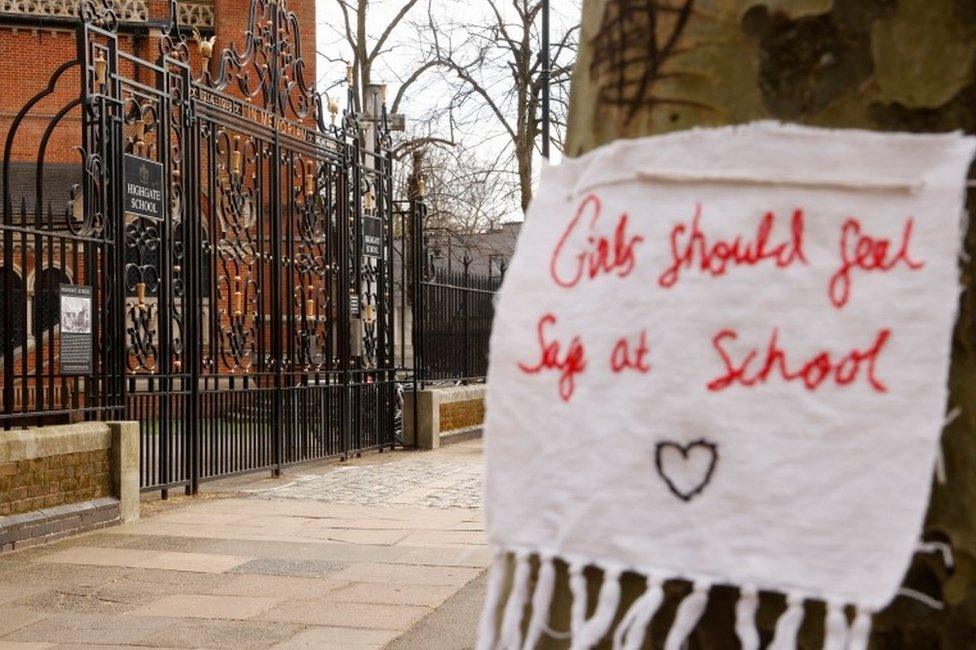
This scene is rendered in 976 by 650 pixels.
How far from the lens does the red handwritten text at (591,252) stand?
1.57m

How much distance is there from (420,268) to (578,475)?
16.3 m

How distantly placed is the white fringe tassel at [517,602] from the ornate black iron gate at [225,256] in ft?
24.0

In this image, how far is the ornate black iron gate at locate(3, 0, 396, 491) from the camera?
34.0ft

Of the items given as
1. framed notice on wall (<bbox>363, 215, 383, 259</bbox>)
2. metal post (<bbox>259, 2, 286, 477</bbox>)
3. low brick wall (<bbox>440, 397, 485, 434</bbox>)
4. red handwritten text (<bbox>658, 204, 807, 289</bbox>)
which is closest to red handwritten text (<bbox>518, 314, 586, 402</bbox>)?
red handwritten text (<bbox>658, 204, 807, 289</bbox>)

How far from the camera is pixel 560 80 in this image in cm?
3005

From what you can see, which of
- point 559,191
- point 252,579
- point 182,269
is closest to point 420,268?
point 182,269

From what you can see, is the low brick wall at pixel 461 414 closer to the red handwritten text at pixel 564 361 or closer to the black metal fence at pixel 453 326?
the black metal fence at pixel 453 326

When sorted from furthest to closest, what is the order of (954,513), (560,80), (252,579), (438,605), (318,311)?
1. (560,80)
2. (318,311)
3. (252,579)
4. (438,605)
5. (954,513)

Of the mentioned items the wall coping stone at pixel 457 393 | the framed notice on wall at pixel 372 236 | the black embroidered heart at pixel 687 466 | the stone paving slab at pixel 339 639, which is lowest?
the stone paving slab at pixel 339 639

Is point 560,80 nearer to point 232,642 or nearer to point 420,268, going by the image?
point 420,268

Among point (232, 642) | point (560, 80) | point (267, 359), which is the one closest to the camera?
point (232, 642)

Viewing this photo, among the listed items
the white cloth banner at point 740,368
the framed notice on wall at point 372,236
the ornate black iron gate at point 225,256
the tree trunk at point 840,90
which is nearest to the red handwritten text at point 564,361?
the white cloth banner at point 740,368

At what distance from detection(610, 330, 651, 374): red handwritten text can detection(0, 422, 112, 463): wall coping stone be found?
762cm

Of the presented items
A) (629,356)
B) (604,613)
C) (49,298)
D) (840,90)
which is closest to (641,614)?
(604,613)
